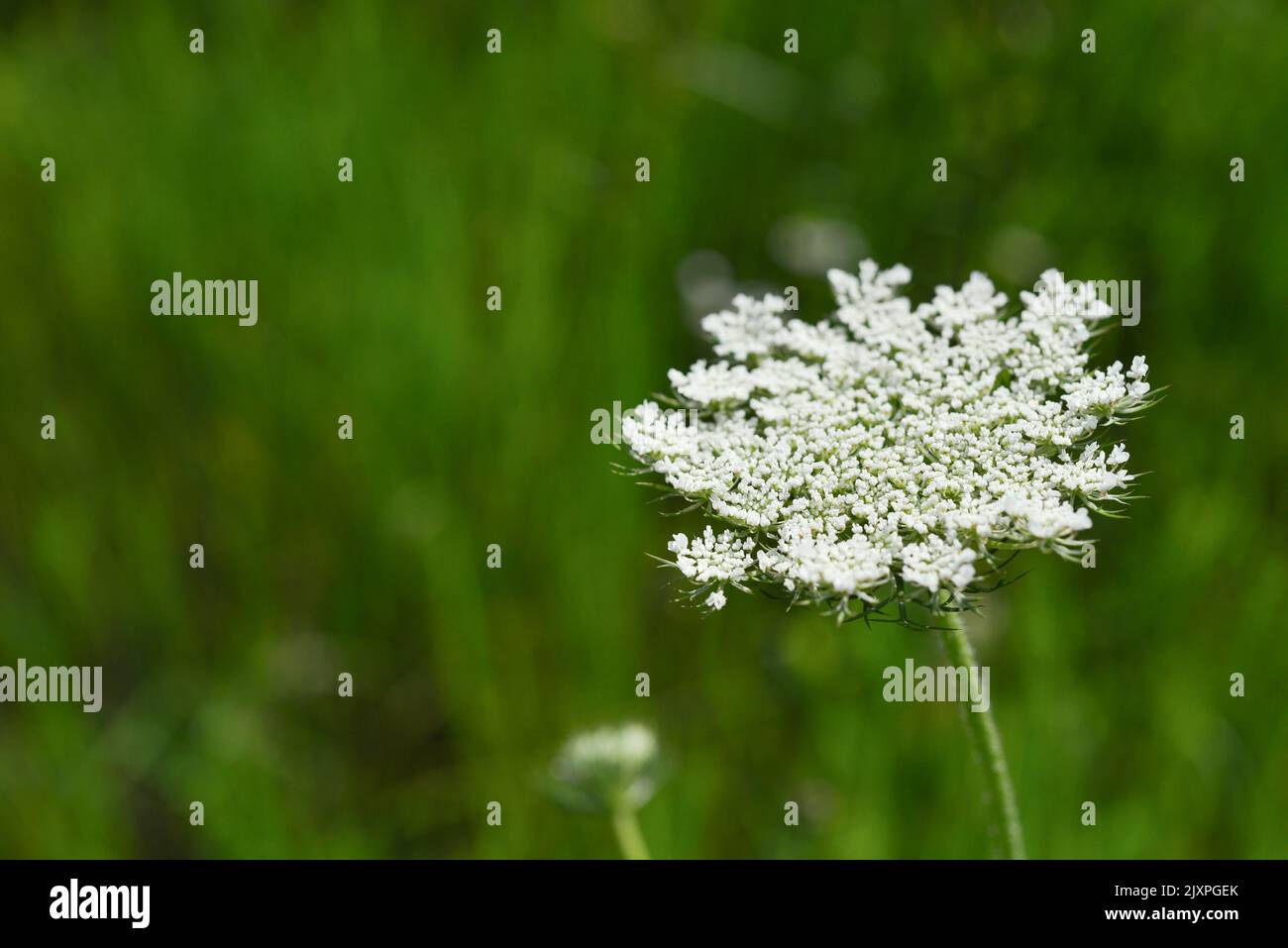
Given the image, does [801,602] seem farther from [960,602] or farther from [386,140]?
[386,140]

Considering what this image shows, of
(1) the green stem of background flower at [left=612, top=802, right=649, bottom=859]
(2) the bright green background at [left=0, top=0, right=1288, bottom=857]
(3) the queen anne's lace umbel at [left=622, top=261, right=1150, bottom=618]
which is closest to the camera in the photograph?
(3) the queen anne's lace umbel at [left=622, top=261, right=1150, bottom=618]

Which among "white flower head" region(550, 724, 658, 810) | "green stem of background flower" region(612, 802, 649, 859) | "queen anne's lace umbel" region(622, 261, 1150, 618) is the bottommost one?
"green stem of background flower" region(612, 802, 649, 859)

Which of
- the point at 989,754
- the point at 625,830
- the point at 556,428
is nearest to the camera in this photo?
the point at 989,754

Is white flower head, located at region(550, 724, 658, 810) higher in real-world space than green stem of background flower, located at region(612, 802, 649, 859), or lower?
higher

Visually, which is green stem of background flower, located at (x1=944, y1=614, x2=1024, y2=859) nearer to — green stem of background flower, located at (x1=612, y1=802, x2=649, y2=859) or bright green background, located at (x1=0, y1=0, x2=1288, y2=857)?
green stem of background flower, located at (x1=612, y1=802, x2=649, y2=859)

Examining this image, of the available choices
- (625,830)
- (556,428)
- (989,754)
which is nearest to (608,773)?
(625,830)

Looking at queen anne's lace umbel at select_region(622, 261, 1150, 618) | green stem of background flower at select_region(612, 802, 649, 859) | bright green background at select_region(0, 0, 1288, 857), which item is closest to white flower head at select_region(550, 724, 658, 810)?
green stem of background flower at select_region(612, 802, 649, 859)

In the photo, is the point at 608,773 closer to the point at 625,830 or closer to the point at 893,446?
the point at 625,830

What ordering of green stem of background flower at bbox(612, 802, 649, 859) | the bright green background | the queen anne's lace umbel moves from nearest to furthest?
the queen anne's lace umbel
green stem of background flower at bbox(612, 802, 649, 859)
the bright green background
